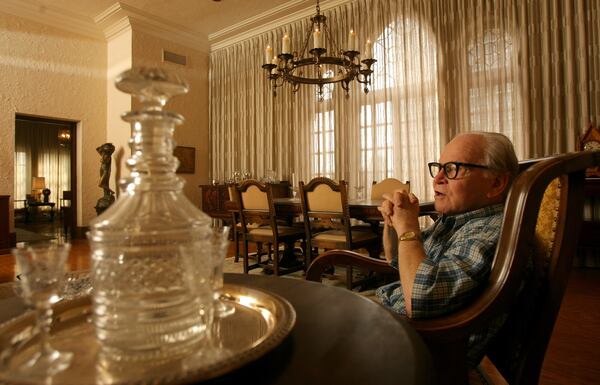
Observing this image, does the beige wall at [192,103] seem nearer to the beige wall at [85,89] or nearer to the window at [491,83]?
the beige wall at [85,89]

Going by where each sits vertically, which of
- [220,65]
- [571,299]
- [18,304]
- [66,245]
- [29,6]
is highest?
[29,6]

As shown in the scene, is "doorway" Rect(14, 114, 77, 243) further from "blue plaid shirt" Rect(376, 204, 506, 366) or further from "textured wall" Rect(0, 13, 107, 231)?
"blue plaid shirt" Rect(376, 204, 506, 366)

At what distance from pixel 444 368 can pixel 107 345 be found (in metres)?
0.66

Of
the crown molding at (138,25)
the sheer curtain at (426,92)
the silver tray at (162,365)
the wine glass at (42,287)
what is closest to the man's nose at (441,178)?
the silver tray at (162,365)

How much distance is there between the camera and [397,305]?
108 cm

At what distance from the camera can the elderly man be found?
87cm

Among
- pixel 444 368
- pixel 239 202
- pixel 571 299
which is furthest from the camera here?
pixel 239 202

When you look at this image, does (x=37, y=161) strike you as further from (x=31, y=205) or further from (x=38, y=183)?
(x=31, y=205)

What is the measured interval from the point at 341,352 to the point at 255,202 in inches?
124

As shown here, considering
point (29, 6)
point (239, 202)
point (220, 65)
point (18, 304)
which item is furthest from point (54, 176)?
point (18, 304)

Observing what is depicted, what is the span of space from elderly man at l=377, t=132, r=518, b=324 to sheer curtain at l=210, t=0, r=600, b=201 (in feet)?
11.7

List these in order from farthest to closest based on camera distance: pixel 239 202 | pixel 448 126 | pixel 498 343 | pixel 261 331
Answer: pixel 448 126 → pixel 239 202 → pixel 498 343 → pixel 261 331

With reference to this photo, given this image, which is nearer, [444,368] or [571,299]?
[444,368]

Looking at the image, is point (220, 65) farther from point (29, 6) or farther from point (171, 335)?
point (171, 335)
